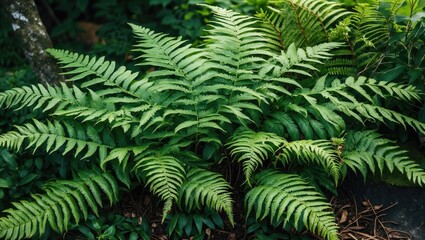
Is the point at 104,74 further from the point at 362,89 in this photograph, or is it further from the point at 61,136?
the point at 362,89

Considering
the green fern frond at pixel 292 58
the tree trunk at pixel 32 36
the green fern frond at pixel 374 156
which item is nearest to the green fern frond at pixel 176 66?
the green fern frond at pixel 292 58

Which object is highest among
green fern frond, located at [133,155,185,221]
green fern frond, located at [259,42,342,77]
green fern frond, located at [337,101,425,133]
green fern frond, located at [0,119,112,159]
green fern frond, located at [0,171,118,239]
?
green fern frond, located at [259,42,342,77]

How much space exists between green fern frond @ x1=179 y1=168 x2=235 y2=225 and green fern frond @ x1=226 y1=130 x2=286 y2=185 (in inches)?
8.3

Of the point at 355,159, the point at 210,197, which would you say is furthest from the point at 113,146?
the point at 355,159

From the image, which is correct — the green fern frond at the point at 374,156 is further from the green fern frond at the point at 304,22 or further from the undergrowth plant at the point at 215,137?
the green fern frond at the point at 304,22

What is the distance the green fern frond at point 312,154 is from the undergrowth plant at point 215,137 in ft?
0.03

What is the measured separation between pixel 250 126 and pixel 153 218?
1.10m

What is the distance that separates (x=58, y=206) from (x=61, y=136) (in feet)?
1.81

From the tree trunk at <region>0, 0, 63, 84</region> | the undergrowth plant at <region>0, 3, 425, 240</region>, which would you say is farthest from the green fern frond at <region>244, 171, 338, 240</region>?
the tree trunk at <region>0, 0, 63, 84</region>

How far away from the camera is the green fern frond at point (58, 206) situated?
344cm

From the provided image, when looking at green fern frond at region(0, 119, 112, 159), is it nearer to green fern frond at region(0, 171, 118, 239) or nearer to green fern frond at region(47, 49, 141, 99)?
green fern frond at region(0, 171, 118, 239)

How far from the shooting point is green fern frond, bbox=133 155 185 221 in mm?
3391

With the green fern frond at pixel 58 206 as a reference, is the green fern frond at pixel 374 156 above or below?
above

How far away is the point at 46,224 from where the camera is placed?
3.67 meters
